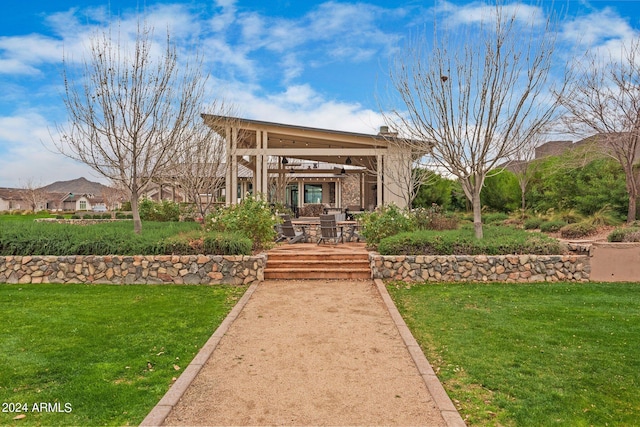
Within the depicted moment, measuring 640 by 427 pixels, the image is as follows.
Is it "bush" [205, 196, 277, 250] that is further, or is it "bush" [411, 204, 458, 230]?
"bush" [411, 204, 458, 230]

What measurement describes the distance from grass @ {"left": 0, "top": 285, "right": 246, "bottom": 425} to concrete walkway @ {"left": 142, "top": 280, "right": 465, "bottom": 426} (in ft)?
0.89

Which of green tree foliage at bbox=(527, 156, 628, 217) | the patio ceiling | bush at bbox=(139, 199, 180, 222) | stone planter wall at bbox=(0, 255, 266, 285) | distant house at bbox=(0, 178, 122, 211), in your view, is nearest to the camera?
stone planter wall at bbox=(0, 255, 266, 285)

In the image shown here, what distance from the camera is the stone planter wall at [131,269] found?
26.0 feet

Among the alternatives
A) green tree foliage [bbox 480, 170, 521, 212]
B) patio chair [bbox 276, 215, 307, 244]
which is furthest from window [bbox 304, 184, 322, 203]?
patio chair [bbox 276, 215, 307, 244]

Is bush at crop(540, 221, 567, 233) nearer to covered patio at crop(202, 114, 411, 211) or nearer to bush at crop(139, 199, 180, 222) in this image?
covered patio at crop(202, 114, 411, 211)

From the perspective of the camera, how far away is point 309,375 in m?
3.90

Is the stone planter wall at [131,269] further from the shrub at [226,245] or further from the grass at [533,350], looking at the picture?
the grass at [533,350]

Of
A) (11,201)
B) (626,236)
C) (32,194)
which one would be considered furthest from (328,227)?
(11,201)

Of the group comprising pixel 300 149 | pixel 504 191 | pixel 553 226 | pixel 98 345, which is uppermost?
pixel 300 149

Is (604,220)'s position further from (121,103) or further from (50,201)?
(50,201)

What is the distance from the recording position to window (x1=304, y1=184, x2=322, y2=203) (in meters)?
→ 31.7

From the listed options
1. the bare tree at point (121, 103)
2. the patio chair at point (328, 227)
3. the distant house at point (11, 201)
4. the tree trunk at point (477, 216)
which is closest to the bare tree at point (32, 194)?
the distant house at point (11, 201)

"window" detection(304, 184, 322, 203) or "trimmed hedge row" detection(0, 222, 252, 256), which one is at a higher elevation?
"window" detection(304, 184, 322, 203)

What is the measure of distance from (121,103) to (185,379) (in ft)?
24.2
